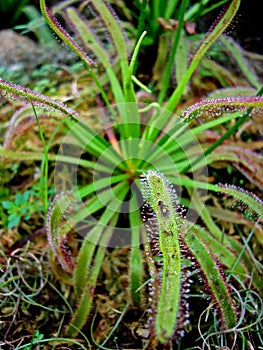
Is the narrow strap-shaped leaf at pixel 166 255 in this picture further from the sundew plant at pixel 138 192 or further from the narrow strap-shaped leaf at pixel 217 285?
the narrow strap-shaped leaf at pixel 217 285

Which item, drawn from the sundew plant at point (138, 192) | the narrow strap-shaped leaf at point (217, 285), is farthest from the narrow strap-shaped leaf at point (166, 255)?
the narrow strap-shaped leaf at point (217, 285)

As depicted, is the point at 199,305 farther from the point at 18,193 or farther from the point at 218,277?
the point at 18,193

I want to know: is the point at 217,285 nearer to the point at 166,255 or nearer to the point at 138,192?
the point at 166,255

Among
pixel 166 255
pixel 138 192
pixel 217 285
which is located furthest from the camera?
pixel 138 192

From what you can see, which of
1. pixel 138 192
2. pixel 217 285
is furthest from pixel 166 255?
pixel 138 192

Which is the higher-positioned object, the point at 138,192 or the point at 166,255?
the point at 138,192

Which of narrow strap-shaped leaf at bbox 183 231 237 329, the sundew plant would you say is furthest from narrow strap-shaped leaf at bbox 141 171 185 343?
narrow strap-shaped leaf at bbox 183 231 237 329

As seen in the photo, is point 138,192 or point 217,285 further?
point 138,192

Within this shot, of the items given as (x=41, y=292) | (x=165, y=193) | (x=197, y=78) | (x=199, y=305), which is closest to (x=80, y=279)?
(x=41, y=292)

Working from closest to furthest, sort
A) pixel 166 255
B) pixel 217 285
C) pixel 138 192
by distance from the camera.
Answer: pixel 166 255, pixel 217 285, pixel 138 192
